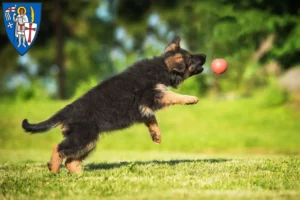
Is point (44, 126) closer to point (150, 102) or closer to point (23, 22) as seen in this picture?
point (150, 102)

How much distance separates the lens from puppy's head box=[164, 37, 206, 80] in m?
8.07

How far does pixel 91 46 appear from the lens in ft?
124

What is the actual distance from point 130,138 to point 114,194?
15.6 m

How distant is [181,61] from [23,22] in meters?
4.14

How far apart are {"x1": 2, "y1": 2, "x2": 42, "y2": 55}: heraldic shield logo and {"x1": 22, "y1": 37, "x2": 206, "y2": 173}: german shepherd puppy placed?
3.49 meters

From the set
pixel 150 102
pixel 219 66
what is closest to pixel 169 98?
pixel 150 102

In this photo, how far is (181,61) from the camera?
817cm

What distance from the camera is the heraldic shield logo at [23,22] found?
33.6 feet

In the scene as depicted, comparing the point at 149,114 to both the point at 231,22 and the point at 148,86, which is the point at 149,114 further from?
the point at 231,22

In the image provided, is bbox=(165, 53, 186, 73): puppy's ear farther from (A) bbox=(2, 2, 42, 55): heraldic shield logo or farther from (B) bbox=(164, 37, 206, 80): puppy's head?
(A) bbox=(2, 2, 42, 55): heraldic shield logo

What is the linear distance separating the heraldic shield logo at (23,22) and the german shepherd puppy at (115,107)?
3.49m

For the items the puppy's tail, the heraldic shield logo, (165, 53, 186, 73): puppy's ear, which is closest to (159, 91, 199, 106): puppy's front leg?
(165, 53, 186, 73): puppy's ear

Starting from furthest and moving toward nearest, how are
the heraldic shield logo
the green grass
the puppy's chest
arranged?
the heraldic shield logo → the puppy's chest → the green grass

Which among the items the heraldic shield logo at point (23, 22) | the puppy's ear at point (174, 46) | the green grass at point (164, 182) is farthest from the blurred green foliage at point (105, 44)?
the green grass at point (164, 182)
